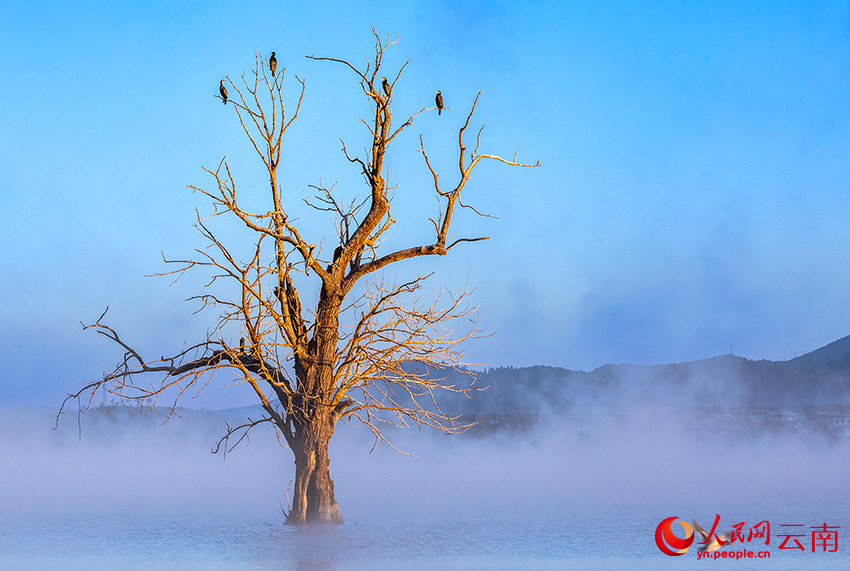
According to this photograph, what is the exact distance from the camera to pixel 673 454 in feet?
126

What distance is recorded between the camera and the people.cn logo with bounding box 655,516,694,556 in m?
7.96

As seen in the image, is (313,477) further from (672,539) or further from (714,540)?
(714,540)

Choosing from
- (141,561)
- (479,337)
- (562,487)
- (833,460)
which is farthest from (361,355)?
(833,460)

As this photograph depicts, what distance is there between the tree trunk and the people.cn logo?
3.57 m

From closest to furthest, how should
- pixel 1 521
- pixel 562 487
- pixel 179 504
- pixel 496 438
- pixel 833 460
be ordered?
pixel 1 521 < pixel 179 504 < pixel 562 487 < pixel 833 460 < pixel 496 438

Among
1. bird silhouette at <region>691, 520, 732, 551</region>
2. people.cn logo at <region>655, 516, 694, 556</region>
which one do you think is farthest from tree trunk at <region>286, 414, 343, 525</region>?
bird silhouette at <region>691, 520, 732, 551</region>

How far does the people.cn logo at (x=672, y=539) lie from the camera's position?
7965mm

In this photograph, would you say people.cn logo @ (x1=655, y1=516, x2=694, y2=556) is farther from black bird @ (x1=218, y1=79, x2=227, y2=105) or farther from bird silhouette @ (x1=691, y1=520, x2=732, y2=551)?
black bird @ (x1=218, y1=79, x2=227, y2=105)

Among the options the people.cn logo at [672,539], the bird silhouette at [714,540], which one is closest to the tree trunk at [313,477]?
the people.cn logo at [672,539]

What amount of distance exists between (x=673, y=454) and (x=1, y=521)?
3232cm

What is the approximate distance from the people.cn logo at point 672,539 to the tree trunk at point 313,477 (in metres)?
3.57

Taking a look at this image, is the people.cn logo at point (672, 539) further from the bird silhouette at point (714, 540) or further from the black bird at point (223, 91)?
the black bird at point (223, 91)

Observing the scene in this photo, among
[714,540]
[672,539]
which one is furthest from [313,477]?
[714,540]

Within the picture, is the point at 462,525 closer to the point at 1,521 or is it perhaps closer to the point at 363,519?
the point at 363,519
